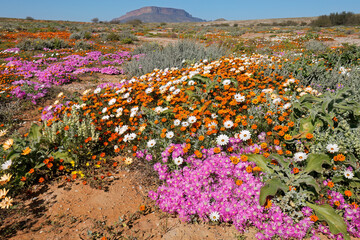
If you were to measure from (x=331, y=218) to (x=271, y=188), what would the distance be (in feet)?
2.14

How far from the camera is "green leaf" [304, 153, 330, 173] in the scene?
2328mm

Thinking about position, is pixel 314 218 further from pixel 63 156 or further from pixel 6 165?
pixel 6 165

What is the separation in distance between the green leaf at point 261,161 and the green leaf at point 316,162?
422 mm

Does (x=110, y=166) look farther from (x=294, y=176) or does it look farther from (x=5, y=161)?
(x=294, y=176)

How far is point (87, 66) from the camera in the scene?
390 inches

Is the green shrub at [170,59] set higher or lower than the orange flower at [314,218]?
higher

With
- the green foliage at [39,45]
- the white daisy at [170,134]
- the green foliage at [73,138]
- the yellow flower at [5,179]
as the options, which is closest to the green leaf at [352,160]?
the white daisy at [170,134]

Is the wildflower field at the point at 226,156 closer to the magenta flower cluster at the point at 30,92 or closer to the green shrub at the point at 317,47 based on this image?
the magenta flower cluster at the point at 30,92

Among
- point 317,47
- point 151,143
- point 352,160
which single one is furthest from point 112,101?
point 317,47

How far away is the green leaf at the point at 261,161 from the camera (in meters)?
2.56

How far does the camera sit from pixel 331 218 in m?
2.12

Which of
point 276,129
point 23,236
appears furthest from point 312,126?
point 23,236

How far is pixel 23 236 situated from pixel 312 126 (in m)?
3.99

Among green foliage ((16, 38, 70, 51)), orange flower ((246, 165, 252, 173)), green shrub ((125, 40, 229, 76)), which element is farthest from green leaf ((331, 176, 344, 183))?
green foliage ((16, 38, 70, 51))
